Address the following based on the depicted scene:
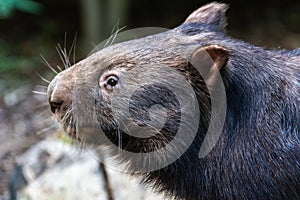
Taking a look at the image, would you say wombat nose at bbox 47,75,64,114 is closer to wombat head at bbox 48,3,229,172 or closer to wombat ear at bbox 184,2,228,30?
wombat head at bbox 48,3,229,172

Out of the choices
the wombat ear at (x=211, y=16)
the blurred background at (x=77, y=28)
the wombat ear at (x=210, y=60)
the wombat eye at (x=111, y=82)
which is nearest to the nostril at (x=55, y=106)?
the wombat eye at (x=111, y=82)

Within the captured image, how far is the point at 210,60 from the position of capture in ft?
11.9

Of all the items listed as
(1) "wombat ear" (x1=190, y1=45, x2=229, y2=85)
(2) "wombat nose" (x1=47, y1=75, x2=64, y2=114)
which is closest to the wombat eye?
(2) "wombat nose" (x1=47, y1=75, x2=64, y2=114)


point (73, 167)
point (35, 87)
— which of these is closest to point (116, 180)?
point (73, 167)

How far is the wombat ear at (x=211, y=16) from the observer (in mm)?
4191

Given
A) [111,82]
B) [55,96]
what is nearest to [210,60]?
[111,82]

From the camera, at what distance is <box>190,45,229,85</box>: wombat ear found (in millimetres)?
3611

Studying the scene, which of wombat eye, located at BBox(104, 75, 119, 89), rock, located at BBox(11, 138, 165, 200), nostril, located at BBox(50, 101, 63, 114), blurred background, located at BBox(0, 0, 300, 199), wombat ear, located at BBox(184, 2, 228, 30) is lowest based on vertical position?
blurred background, located at BBox(0, 0, 300, 199)

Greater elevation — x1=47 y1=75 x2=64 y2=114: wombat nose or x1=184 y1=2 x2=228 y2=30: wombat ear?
x1=184 y1=2 x2=228 y2=30: wombat ear

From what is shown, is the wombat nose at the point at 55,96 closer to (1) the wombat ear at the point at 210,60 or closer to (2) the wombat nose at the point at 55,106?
(2) the wombat nose at the point at 55,106

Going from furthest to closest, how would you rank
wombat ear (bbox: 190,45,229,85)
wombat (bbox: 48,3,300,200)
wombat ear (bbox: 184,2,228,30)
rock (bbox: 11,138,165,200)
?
1. rock (bbox: 11,138,165,200)
2. wombat ear (bbox: 184,2,228,30)
3. wombat (bbox: 48,3,300,200)
4. wombat ear (bbox: 190,45,229,85)

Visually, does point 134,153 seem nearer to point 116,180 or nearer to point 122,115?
point 122,115

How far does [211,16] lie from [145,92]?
0.77 m

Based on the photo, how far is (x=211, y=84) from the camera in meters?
3.70
